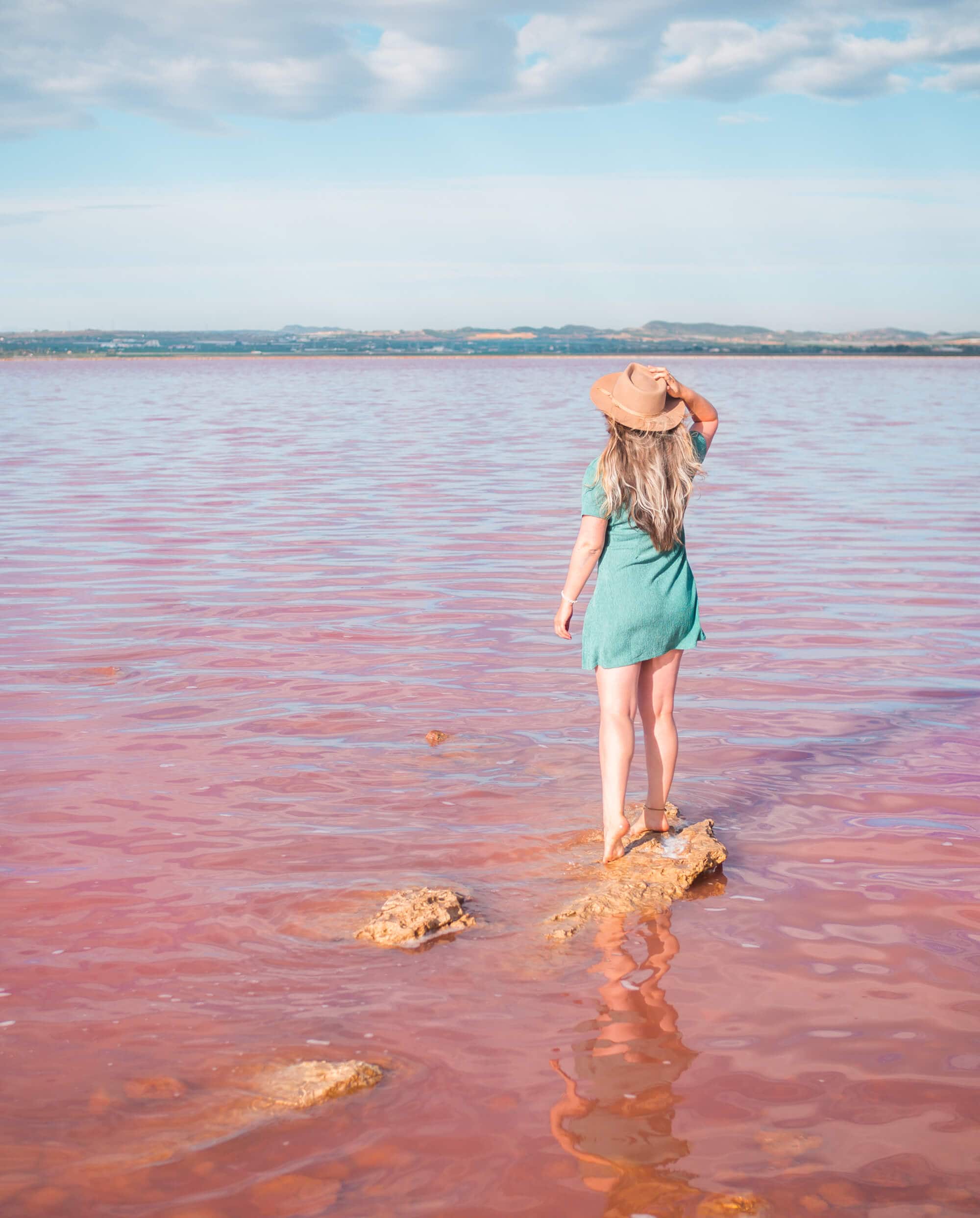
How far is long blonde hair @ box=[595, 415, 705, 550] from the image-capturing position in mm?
4316

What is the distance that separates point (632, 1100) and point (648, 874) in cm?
149

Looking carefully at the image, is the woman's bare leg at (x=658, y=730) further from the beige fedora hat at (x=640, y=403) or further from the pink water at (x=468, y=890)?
Result: the beige fedora hat at (x=640, y=403)

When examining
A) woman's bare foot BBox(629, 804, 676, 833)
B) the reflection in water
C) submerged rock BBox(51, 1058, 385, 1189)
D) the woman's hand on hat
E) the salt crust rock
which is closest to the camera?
the reflection in water

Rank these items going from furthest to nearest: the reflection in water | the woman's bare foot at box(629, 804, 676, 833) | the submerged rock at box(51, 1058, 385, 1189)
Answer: the woman's bare foot at box(629, 804, 676, 833) < the submerged rock at box(51, 1058, 385, 1189) < the reflection in water

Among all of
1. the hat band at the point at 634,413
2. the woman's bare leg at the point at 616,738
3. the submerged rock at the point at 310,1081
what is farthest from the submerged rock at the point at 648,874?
the hat band at the point at 634,413

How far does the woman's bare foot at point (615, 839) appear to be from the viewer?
4699 mm

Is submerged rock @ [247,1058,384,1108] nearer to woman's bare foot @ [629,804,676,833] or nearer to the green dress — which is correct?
the green dress

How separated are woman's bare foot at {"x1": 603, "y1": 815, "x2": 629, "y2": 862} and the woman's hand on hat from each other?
1691mm

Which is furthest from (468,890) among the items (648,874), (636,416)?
(636,416)

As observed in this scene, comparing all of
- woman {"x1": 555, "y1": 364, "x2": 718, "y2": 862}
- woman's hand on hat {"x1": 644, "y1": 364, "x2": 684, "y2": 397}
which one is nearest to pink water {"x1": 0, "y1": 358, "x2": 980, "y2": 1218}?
woman {"x1": 555, "y1": 364, "x2": 718, "y2": 862}

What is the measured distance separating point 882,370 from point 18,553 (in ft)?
298

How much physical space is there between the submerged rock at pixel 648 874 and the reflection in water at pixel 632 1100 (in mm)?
299

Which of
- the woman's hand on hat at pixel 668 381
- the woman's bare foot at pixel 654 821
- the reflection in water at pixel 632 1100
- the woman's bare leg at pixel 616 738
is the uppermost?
the woman's hand on hat at pixel 668 381

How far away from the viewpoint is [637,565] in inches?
177
